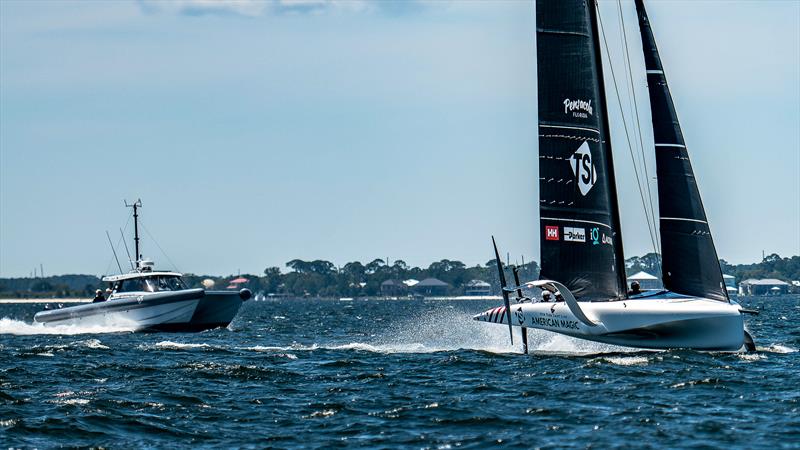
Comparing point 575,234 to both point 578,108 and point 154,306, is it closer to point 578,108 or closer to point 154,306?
point 578,108

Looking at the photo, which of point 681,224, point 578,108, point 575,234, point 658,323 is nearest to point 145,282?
point 575,234

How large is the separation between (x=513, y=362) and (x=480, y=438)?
10910mm

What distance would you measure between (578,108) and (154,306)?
76.8 feet

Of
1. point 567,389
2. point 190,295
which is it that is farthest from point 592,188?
point 190,295

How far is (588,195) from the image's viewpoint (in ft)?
100

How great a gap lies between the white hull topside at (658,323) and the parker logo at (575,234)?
1.69 meters

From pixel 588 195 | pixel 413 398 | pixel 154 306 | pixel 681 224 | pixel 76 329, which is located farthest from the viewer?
pixel 76 329

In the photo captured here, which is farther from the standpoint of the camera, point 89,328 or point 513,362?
point 89,328

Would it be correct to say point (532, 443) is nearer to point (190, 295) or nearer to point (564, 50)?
point (564, 50)

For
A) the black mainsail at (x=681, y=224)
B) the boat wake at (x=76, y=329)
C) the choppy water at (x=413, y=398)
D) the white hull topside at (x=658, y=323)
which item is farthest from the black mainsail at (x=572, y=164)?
the boat wake at (x=76, y=329)

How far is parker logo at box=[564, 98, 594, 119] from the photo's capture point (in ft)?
99.9

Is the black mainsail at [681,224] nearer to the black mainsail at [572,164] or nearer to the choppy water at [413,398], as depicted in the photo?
the black mainsail at [572,164]

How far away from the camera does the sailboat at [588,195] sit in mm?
29406

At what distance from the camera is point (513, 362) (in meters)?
28.5
